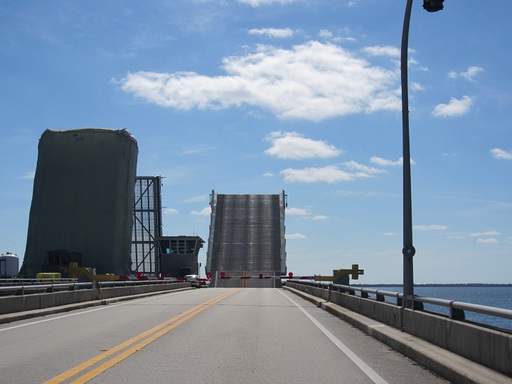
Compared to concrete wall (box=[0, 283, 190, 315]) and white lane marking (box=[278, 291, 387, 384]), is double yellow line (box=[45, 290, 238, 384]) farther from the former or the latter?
concrete wall (box=[0, 283, 190, 315])

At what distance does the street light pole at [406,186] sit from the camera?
12.0 meters

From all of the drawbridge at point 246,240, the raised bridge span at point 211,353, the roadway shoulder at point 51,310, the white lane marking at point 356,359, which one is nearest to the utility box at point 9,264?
the drawbridge at point 246,240

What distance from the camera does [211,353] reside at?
10219 millimetres

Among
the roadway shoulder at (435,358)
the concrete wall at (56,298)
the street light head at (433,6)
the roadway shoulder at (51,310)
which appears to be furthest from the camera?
the concrete wall at (56,298)

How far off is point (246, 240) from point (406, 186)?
56.1 m

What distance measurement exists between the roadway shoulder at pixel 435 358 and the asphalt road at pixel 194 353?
0.52 feet

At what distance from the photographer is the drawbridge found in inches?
2537

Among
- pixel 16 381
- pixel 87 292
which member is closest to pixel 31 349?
pixel 16 381

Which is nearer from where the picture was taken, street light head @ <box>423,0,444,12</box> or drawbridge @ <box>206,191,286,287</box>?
street light head @ <box>423,0,444,12</box>

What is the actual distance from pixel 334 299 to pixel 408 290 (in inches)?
481

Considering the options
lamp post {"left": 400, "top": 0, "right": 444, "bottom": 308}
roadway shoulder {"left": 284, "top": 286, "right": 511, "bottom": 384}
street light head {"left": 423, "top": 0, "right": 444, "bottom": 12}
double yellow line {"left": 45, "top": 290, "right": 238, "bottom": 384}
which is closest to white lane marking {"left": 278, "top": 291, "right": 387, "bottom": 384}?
roadway shoulder {"left": 284, "top": 286, "right": 511, "bottom": 384}

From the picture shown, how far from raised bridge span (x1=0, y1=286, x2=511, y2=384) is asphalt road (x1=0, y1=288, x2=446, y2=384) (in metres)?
0.01

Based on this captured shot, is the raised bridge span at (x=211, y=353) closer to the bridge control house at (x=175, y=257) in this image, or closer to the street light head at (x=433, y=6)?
the street light head at (x=433, y=6)

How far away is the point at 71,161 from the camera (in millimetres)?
67188
